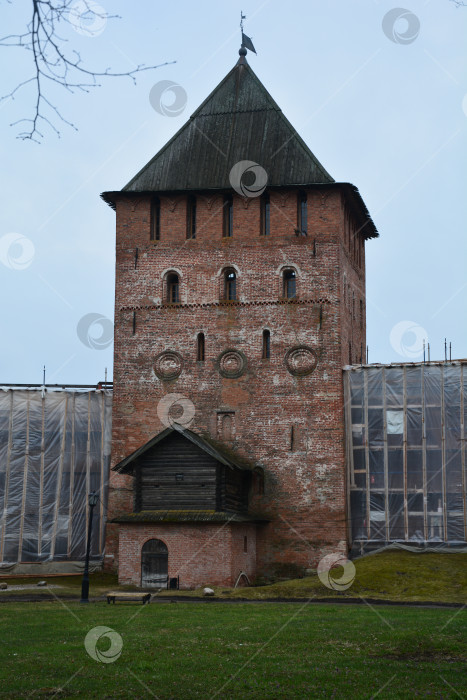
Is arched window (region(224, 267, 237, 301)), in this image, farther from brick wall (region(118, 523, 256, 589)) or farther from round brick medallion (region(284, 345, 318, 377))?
brick wall (region(118, 523, 256, 589))

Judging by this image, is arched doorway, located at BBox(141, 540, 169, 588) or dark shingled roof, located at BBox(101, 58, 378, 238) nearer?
arched doorway, located at BBox(141, 540, 169, 588)

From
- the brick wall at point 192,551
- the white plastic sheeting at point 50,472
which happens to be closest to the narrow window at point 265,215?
the white plastic sheeting at point 50,472

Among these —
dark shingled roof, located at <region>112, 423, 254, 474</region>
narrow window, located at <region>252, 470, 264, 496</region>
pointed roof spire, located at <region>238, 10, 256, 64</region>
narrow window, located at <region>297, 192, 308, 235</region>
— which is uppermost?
pointed roof spire, located at <region>238, 10, 256, 64</region>

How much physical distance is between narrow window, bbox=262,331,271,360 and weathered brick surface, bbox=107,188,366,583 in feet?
0.85

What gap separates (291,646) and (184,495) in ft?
53.3

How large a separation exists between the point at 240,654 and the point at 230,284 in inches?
875

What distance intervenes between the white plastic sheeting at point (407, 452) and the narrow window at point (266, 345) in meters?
2.98

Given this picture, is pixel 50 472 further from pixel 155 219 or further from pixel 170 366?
pixel 155 219

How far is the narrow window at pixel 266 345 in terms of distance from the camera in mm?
34625

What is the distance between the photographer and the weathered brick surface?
33.0 m

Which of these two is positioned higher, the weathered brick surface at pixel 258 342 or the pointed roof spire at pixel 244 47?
the pointed roof spire at pixel 244 47

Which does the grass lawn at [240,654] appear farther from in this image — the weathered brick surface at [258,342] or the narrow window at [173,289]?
the narrow window at [173,289]

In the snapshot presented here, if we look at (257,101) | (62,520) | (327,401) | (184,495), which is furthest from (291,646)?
(257,101)

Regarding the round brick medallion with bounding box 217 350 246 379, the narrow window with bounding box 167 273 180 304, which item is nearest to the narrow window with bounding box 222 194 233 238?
the narrow window with bounding box 167 273 180 304
